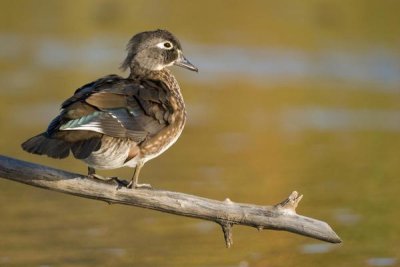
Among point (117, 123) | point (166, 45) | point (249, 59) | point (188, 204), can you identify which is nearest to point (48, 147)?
Result: point (117, 123)

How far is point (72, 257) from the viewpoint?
884 centimetres

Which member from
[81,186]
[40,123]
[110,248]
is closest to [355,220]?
[110,248]

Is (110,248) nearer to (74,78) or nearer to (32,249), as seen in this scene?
(32,249)

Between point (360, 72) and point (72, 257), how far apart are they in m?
9.75

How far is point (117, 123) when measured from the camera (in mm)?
6570

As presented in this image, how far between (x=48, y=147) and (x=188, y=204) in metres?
0.88

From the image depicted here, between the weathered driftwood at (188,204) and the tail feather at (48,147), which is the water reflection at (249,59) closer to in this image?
the weathered driftwood at (188,204)

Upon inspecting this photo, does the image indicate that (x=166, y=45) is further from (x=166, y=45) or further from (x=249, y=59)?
(x=249, y=59)

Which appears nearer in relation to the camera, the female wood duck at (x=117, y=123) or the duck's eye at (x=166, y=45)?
the female wood duck at (x=117, y=123)

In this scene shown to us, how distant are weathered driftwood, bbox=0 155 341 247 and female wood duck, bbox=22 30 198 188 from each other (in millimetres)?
144

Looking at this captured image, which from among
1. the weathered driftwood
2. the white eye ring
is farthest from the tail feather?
the white eye ring

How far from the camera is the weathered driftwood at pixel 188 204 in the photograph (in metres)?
6.59

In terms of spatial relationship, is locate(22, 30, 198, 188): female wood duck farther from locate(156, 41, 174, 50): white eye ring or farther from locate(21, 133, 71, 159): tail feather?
locate(156, 41, 174, 50): white eye ring

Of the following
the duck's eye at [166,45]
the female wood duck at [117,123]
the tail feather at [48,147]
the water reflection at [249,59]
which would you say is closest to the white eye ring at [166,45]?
the duck's eye at [166,45]
